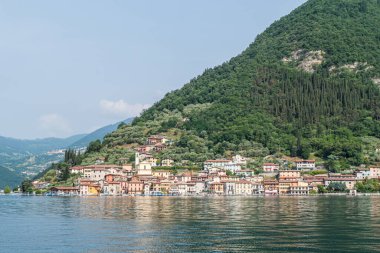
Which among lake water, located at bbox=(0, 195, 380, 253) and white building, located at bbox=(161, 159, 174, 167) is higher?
white building, located at bbox=(161, 159, 174, 167)

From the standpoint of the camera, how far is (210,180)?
6093 inches

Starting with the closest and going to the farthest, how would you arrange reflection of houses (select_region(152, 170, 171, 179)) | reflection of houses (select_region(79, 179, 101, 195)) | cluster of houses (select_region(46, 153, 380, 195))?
1. cluster of houses (select_region(46, 153, 380, 195))
2. reflection of houses (select_region(79, 179, 101, 195))
3. reflection of houses (select_region(152, 170, 171, 179))

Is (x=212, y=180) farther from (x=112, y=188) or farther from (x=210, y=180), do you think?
Answer: (x=112, y=188)

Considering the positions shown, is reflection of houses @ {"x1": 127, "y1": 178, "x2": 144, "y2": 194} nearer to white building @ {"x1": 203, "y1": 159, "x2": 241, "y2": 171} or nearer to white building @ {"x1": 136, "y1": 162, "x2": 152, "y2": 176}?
white building @ {"x1": 136, "y1": 162, "x2": 152, "y2": 176}

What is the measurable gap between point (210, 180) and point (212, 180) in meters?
0.71

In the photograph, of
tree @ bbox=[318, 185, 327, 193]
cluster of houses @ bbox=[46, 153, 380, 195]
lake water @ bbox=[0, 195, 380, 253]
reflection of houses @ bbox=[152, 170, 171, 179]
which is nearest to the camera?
lake water @ bbox=[0, 195, 380, 253]

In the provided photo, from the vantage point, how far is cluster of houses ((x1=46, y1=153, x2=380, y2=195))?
485 ft

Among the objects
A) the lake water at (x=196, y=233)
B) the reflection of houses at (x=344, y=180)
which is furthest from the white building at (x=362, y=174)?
the lake water at (x=196, y=233)

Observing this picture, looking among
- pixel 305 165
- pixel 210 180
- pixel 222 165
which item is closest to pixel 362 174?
pixel 305 165

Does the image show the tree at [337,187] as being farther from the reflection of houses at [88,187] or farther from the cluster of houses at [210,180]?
the reflection of houses at [88,187]

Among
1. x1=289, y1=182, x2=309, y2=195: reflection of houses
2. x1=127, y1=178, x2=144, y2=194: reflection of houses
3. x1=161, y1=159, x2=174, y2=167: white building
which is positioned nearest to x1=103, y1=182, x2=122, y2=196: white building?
x1=127, y1=178, x2=144, y2=194: reflection of houses

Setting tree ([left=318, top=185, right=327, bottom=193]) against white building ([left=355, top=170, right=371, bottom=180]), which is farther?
white building ([left=355, top=170, right=371, bottom=180])

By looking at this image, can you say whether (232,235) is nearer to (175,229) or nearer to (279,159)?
(175,229)

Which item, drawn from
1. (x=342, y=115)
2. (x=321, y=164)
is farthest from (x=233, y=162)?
(x=342, y=115)
